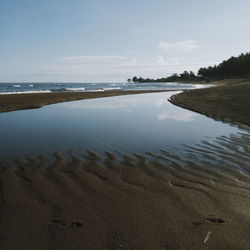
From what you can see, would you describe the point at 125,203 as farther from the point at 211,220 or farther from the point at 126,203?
the point at 211,220

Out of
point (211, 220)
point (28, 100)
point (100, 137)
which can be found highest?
point (28, 100)

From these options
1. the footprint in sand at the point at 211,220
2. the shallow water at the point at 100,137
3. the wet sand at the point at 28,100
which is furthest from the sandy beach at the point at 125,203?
the wet sand at the point at 28,100

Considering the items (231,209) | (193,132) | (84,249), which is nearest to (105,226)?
(84,249)

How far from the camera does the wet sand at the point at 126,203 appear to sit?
3.04 meters

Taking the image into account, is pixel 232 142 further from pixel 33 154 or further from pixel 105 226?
pixel 33 154

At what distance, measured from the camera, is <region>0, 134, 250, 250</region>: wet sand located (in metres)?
3.04

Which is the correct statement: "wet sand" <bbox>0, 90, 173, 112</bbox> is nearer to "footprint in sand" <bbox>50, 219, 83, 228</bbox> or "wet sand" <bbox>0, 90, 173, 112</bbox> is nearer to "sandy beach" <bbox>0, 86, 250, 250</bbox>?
"sandy beach" <bbox>0, 86, 250, 250</bbox>

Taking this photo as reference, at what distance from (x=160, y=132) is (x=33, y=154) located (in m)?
5.63

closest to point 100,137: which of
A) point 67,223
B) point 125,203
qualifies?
point 125,203

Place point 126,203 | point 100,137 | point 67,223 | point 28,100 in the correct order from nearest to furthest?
point 67,223 → point 126,203 → point 100,137 → point 28,100

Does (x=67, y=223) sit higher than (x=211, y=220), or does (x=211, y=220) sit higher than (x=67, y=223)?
(x=67, y=223)

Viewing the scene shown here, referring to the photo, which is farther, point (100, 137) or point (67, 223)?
point (100, 137)

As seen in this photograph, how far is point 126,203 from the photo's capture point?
404cm

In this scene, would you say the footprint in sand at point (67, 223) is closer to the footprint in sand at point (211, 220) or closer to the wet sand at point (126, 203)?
the wet sand at point (126, 203)
